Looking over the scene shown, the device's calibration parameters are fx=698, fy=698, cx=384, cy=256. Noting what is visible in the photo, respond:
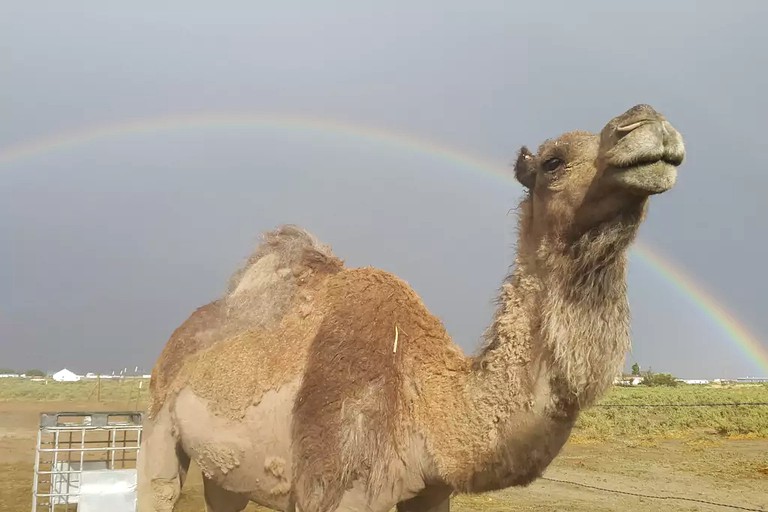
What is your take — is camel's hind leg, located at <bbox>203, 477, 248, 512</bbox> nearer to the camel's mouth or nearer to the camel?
the camel

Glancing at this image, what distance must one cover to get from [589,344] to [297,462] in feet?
6.59

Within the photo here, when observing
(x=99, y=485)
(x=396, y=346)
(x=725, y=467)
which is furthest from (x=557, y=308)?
(x=725, y=467)

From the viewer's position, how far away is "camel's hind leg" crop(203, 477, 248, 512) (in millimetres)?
6051

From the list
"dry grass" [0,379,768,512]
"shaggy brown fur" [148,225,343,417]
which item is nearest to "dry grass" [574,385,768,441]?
"dry grass" [0,379,768,512]

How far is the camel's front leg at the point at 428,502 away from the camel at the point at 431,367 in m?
0.01

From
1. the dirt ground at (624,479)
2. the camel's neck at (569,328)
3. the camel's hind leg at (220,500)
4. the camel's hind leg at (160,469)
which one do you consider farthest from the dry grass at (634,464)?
the camel's hind leg at (160,469)

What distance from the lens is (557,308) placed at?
361cm

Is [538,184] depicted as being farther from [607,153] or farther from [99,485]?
[99,485]

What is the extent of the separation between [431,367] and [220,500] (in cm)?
293

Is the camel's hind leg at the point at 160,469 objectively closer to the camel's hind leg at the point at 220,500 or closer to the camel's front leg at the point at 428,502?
the camel's hind leg at the point at 220,500

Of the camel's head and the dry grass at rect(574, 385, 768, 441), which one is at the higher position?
the camel's head

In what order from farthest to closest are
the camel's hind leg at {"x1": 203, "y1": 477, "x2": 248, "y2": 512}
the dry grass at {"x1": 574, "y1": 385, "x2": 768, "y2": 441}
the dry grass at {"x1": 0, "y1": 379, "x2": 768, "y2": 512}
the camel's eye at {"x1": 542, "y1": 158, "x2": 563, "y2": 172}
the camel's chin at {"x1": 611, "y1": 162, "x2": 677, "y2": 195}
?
1. the dry grass at {"x1": 574, "y1": 385, "x2": 768, "y2": 441}
2. the dry grass at {"x1": 0, "y1": 379, "x2": 768, "y2": 512}
3. the camel's hind leg at {"x1": 203, "y1": 477, "x2": 248, "y2": 512}
4. the camel's eye at {"x1": 542, "y1": 158, "x2": 563, "y2": 172}
5. the camel's chin at {"x1": 611, "y1": 162, "x2": 677, "y2": 195}

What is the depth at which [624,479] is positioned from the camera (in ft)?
48.4

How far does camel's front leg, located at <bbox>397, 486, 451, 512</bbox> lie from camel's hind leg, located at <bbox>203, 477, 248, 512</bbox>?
2.00m
